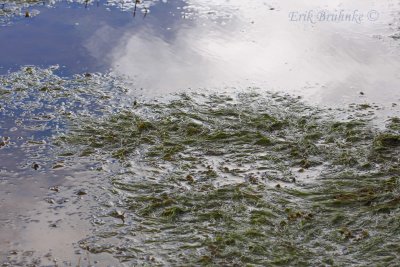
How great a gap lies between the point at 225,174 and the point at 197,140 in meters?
0.88

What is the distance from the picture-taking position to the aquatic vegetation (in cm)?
556

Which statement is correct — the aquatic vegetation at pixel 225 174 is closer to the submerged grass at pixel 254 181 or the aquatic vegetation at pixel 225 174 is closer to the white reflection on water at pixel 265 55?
the submerged grass at pixel 254 181

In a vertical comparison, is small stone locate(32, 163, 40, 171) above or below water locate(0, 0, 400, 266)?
below

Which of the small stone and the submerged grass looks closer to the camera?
the submerged grass

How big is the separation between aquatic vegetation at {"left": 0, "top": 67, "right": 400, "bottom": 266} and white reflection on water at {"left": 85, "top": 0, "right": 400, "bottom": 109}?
1.87 ft

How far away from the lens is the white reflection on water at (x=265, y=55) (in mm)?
9320

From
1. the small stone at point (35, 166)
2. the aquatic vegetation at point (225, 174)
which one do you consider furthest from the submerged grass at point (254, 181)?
the small stone at point (35, 166)

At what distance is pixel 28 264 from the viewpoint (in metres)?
5.36

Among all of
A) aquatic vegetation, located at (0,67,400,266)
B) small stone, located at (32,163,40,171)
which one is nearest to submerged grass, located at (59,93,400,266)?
aquatic vegetation, located at (0,67,400,266)

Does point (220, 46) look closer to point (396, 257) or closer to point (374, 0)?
point (374, 0)

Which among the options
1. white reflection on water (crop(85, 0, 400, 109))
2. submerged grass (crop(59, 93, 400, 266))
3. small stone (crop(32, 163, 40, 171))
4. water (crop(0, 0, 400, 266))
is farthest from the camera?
white reflection on water (crop(85, 0, 400, 109))

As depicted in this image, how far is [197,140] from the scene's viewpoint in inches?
297

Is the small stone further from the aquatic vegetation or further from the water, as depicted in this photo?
the aquatic vegetation

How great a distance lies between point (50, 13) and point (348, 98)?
639cm
